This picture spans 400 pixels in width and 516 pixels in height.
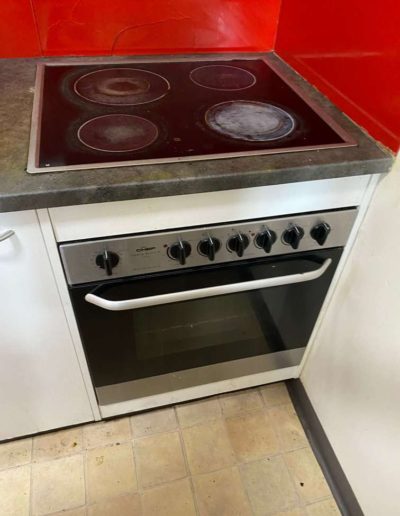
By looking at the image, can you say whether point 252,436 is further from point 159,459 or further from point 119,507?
point 119,507

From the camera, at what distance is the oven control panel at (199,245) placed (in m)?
0.77

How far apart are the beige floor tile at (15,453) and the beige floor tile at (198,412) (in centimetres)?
46

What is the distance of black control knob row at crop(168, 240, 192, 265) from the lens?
2.61ft

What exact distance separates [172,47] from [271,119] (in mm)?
449

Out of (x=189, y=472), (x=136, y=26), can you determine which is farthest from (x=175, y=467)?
(x=136, y=26)

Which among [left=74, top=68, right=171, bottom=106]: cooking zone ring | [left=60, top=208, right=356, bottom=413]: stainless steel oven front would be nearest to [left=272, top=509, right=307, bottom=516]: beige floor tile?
[left=60, top=208, right=356, bottom=413]: stainless steel oven front

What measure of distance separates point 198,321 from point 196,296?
0.45ft

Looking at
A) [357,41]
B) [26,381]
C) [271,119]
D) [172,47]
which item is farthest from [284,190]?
[26,381]

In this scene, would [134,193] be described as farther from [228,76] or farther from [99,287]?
[228,76]

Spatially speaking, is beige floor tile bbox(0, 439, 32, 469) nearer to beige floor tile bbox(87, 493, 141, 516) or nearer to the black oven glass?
beige floor tile bbox(87, 493, 141, 516)

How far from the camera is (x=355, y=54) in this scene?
2.87 feet

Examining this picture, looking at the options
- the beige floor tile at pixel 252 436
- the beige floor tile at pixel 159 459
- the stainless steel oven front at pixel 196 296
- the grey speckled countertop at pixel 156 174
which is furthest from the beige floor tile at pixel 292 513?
the grey speckled countertop at pixel 156 174

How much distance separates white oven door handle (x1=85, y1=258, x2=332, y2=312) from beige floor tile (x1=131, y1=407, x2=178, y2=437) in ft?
1.88

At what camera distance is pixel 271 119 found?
0.91 metres
